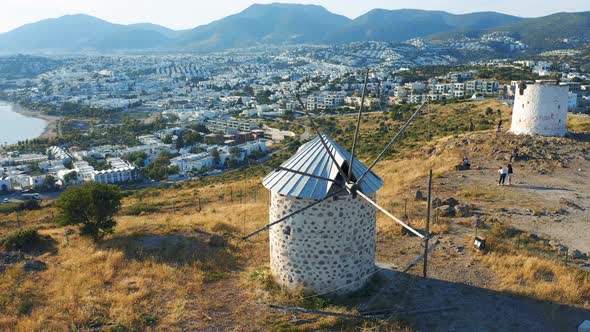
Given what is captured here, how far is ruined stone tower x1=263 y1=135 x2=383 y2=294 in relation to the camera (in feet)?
33.6

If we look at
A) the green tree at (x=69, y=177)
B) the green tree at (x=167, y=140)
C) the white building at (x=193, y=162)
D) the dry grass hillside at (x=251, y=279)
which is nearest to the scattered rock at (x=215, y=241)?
the dry grass hillside at (x=251, y=279)

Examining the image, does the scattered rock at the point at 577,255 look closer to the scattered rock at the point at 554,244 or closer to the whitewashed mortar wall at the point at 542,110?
the scattered rock at the point at 554,244

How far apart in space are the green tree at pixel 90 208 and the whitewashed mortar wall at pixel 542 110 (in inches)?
893

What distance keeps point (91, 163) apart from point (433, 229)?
6248 cm

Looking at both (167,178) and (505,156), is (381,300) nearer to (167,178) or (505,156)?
(505,156)

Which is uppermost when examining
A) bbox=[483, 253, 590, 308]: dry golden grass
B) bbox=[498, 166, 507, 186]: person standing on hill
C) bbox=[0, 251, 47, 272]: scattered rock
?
bbox=[498, 166, 507, 186]: person standing on hill

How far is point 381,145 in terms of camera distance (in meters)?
38.5

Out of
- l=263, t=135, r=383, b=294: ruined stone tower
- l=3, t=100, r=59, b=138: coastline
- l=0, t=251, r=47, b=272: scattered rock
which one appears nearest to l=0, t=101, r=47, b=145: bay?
l=3, t=100, r=59, b=138: coastline

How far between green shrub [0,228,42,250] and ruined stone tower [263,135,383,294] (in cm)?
979

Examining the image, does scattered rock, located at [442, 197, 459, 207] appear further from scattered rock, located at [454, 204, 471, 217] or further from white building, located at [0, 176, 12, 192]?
white building, located at [0, 176, 12, 192]

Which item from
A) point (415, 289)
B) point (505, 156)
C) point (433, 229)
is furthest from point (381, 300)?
point (505, 156)

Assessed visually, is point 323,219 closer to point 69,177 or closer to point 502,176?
point 502,176

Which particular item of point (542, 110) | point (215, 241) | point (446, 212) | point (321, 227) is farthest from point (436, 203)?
point (542, 110)

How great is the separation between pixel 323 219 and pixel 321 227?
205mm
